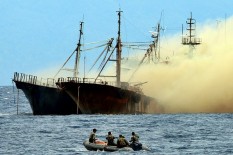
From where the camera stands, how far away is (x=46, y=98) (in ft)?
499

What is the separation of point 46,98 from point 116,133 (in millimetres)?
44549

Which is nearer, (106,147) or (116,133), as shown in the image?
(106,147)

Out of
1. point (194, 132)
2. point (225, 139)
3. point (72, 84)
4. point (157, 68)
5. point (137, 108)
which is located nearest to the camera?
point (225, 139)

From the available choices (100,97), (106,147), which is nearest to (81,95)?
(100,97)

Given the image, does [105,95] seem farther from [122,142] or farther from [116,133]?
[122,142]

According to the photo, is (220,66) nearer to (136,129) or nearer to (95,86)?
(95,86)

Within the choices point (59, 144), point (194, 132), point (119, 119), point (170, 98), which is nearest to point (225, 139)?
point (194, 132)

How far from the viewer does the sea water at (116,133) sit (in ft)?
289

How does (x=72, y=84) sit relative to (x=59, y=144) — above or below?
above

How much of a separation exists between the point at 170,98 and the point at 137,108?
10.1 m

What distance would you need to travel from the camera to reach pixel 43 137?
103 m

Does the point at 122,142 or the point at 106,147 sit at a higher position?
the point at 122,142

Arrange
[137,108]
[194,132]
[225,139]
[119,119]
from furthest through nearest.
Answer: [137,108] < [119,119] < [194,132] < [225,139]

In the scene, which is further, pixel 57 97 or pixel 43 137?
pixel 57 97
